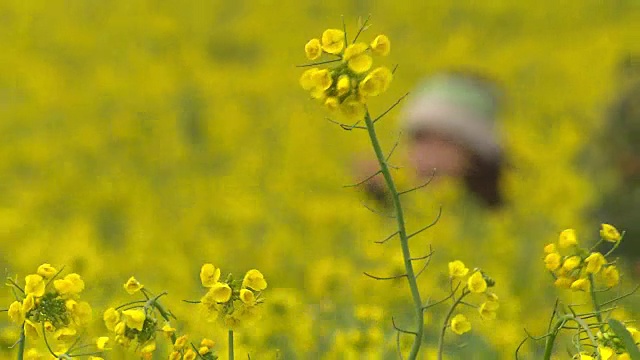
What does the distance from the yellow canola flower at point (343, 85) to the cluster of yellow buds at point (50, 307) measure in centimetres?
40

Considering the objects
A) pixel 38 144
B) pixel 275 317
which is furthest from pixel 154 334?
pixel 38 144

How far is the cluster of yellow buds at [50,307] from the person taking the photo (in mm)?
1423

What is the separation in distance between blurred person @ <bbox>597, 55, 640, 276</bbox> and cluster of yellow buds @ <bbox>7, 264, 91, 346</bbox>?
320cm

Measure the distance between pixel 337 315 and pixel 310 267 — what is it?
47.8 inches

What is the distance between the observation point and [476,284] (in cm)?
150

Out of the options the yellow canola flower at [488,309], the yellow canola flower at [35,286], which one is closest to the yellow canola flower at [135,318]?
the yellow canola flower at [35,286]

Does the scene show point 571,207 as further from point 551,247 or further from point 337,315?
point 551,247

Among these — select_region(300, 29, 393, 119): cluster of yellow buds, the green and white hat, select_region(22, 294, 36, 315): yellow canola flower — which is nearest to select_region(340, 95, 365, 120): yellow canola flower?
select_region(300, 29, 393, 119): cluster of yellow buds

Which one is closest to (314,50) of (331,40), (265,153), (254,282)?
(331,40)

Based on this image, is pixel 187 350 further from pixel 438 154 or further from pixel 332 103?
pixel 438 154

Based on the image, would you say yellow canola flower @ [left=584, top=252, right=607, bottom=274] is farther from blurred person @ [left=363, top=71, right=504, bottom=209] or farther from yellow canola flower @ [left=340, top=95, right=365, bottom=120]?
blurred person @ [left=363, top=71, right=504, bottom=209]

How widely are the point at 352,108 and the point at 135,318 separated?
0.36 meters

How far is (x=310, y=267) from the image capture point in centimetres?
445

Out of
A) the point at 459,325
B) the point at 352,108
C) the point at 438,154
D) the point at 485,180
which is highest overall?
the point at 352,108
